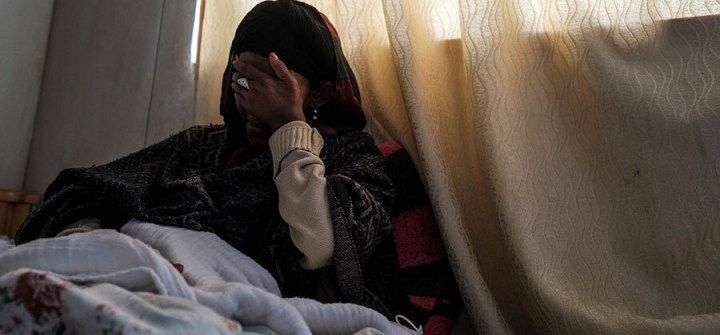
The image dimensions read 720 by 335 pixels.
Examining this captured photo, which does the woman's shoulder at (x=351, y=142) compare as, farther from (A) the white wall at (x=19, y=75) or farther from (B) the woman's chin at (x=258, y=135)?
(A) the white wall at (x=19, y=75)

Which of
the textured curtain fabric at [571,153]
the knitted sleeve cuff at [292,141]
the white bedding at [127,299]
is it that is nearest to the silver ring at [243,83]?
the knitted sleeve cuff at [292,141]

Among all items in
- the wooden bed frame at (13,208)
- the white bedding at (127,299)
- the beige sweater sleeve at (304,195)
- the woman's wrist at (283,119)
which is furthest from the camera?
the wooden bed frame at (13,208)

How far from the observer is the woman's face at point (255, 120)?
107 centimetres

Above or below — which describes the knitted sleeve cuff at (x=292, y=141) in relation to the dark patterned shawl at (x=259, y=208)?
above

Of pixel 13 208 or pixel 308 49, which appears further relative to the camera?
pixel 13 208

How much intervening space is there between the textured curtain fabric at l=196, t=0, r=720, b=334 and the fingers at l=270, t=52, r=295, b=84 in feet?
0.84

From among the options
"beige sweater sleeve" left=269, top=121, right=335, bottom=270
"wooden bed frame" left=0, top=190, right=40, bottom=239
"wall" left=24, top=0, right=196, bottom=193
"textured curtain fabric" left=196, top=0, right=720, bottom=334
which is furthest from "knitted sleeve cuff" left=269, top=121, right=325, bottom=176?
"wooden bed frame" left=0, top=190, right=40, bottom=239

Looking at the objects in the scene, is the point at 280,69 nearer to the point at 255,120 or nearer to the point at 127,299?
the point at 255,120

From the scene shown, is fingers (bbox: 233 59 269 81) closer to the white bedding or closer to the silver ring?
the silver ring

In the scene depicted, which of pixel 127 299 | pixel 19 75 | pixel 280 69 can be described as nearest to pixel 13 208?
pixel 19 75

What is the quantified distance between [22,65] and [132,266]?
138 cm

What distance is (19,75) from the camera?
1538mm

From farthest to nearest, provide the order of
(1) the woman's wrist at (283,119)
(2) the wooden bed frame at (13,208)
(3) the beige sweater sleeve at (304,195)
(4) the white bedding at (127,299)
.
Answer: (2) the wooden bed frame at (13,208), (1) the woman's wrist at (283,119), (3) the beige sweater sleeve at (304,195), (4) the white bedding at (127,299)

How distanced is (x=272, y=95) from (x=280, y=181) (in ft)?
0.71
